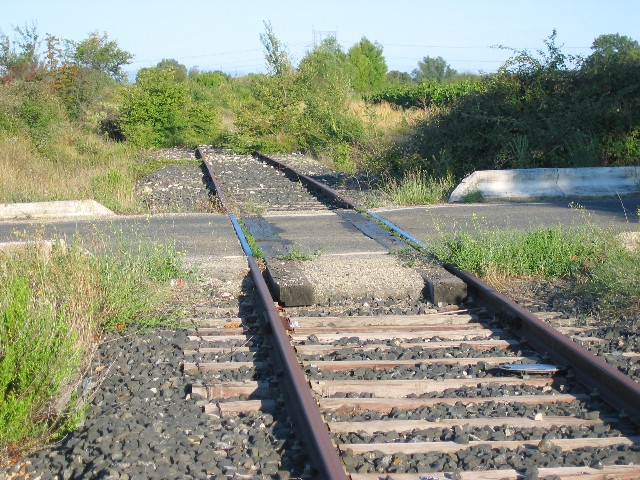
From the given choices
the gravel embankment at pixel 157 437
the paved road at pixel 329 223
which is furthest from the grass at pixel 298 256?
the gravel embankment at pixel 157 437

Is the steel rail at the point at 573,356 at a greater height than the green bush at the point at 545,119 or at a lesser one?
lesser

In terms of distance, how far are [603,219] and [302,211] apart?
16.0 ft

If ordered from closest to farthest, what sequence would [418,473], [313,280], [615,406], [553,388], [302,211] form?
1. [418,473]
2. [615,406]
3. [553,388]
4. [313,280]
5. [302,211]

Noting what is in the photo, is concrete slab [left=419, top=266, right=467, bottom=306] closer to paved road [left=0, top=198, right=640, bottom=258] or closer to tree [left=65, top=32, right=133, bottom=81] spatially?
paved road [left=0, top=198, right=640, bottom=258]

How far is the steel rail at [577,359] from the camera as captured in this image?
5156mm

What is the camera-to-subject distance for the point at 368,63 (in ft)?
289

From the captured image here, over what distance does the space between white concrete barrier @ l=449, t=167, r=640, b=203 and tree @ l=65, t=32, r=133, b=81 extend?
29.2 meters

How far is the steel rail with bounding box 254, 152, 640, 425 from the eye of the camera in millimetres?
5164

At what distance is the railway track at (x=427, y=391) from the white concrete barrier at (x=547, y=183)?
23.2 feet

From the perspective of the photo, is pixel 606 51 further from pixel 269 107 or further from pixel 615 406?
pixel 269 107

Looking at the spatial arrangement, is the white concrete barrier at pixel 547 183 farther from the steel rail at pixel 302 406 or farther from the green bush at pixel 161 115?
the green bush at pixel 161 115

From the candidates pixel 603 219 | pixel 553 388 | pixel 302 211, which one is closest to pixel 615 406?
pixel 553 388

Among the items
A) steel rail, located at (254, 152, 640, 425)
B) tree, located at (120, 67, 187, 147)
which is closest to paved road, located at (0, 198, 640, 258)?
steel rail, located at (254, 152, 640, 425)

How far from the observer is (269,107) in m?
31.3
